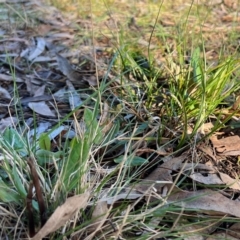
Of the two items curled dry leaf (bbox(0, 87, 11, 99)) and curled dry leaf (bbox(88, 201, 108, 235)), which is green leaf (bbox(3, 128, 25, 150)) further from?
curled dry leaf (bbox(0, 87, 11, 99))

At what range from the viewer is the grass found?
0.97 m

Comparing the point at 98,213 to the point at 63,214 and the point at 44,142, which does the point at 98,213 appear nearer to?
the point at 63,214

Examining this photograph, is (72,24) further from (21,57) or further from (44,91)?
(44,91)

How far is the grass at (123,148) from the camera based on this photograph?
969 millimetres

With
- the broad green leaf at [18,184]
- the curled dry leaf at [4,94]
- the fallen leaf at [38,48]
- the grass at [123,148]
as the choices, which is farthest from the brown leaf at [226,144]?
the fallen leaf at [38,48]

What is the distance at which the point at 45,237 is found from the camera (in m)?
0.94

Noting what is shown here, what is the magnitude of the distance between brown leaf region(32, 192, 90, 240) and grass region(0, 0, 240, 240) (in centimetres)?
4

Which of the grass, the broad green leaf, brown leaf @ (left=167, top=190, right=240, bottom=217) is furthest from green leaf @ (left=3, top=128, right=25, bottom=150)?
brown leaf @ (left=167, top=190, right=240, bottom=217)

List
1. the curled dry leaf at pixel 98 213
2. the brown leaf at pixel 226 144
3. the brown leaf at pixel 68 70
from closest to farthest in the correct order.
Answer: the curled dry leaf at pixel 98 213, the brown leaf at pixel 226 144, the brown leaf at pixel 68 70

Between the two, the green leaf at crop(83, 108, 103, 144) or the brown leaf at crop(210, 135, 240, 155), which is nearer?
the green leaf at crop(83, 108, 103, 144)

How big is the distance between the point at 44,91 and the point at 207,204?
796 millimetres

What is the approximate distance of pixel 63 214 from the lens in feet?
2.81

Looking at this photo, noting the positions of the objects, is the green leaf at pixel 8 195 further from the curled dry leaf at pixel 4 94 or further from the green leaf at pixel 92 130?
the curled dry leaf at pixel 4 94

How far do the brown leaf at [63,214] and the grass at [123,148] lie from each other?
0.04 metres
